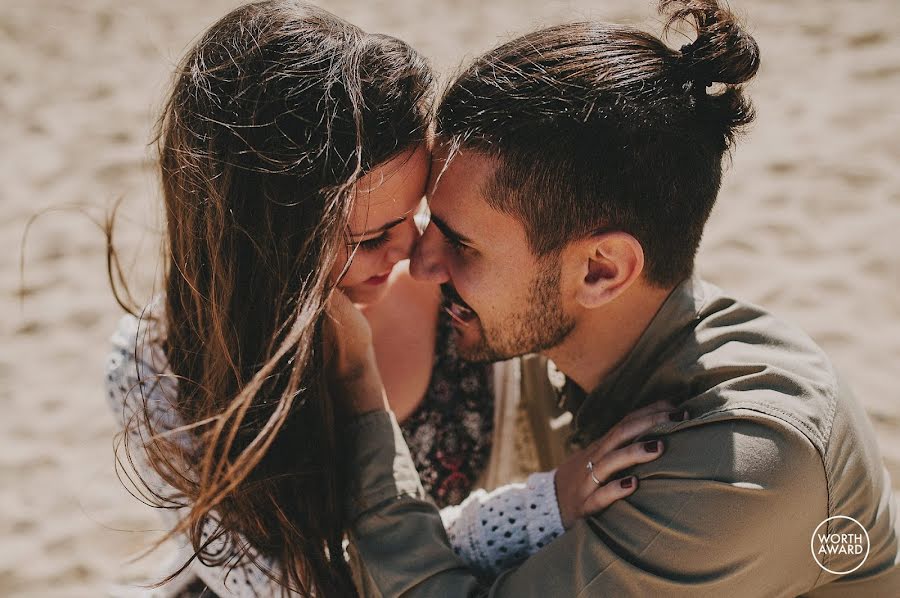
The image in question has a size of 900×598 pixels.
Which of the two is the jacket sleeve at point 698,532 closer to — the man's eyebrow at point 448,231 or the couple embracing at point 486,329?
the couple embracing at point 486,329

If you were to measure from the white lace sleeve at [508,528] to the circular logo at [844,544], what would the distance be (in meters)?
0.54

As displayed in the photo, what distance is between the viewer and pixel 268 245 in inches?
69.9

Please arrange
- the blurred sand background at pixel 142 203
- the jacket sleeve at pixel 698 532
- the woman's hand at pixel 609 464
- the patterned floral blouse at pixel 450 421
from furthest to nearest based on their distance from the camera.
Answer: the blurred sand background at pixel 142 203
the patterned floral blouse at pixel 450 421
the woman's hand at pixel 609 464
the jacket sleeve at pixel 698 532

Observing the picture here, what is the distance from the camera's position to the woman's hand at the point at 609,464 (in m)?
1.71

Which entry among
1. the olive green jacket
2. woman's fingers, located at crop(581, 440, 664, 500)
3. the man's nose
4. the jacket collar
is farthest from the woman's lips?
woman's fingers, located at crop(581, 440, 664, 500)

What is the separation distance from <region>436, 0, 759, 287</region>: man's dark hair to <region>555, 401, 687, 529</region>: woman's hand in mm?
391

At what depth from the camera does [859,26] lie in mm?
5758

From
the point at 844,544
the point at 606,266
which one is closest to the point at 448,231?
the point at 606,266

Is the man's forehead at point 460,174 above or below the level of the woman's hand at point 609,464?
above

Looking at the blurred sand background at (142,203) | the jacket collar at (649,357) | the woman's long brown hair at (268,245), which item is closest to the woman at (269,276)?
the woman's long brown hair at (268,245)

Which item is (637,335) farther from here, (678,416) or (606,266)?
(678,416)

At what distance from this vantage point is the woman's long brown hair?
5.61ft

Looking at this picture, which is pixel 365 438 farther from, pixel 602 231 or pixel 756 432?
pixel 756 432

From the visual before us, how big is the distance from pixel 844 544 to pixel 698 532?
1.39 feet
